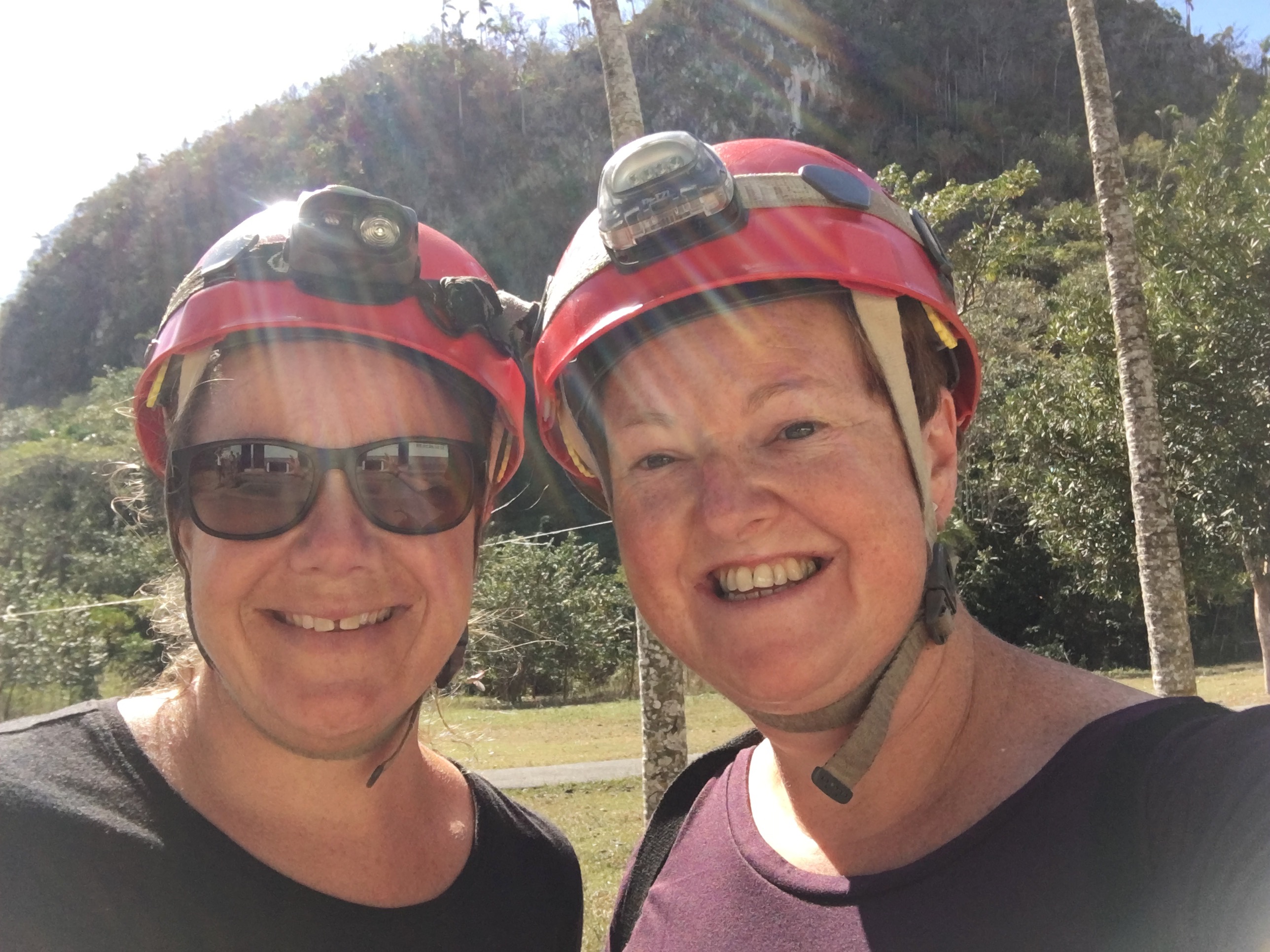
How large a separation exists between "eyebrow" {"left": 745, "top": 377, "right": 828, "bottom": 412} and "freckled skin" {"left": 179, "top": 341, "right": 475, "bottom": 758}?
85 centimetres

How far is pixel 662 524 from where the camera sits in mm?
1896

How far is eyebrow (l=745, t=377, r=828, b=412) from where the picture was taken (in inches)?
71.3

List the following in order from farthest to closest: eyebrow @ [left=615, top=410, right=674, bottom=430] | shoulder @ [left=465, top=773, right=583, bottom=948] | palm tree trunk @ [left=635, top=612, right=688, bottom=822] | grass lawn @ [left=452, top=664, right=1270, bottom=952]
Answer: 1. grass lawn @ [left=452, top=664, right=1270, bottom=952]
2. palm tree trunk @ [left=635, top=612, right=688, bottom=822]
3. shoulder @ [left=465, top=773, right=583, bottom=948]
4. eyebrow @ [left=615, top=410, right=674, bottom=430]

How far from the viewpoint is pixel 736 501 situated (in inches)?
70.8

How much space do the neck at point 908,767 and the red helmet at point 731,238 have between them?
689mm

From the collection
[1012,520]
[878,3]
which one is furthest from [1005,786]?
[878,3]

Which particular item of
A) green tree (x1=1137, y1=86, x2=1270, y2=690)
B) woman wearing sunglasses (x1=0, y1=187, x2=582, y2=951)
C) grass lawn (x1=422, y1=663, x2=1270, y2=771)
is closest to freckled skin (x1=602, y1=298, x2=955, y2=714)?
woman wearing sunglasses (x1=0, y1=187, x2=582, y2=951)

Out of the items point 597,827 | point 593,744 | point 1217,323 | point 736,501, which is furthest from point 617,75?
point 593,744

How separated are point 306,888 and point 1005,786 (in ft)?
4.77

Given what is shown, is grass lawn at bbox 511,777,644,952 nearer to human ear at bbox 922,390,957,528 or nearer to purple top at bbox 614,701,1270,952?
purple top at bbox 614,701,1270,952

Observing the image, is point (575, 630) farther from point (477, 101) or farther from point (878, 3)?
point (878, 3)

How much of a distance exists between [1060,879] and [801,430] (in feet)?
2.83

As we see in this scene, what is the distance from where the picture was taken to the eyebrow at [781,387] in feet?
5.94

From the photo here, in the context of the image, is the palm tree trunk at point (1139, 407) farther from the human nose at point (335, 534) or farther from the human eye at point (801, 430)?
the human nose at point (335, 534)
